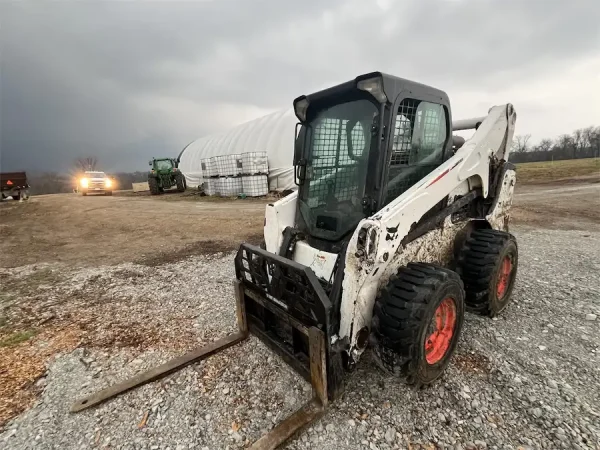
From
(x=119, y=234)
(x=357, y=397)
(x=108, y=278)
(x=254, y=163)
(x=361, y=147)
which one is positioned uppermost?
(x=361, y=147)

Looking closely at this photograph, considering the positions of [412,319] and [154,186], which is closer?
[412,319]

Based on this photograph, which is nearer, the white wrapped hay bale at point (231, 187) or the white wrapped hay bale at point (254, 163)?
the white wrapped hay bale at point (254, 163)

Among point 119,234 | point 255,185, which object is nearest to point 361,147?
point 119,234

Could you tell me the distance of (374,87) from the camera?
8.04ft

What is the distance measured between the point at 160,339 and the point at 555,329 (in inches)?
167

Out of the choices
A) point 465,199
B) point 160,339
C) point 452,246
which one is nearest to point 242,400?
point 160,339

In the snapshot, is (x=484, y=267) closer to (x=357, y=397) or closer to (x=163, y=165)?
(x=357, y=397)

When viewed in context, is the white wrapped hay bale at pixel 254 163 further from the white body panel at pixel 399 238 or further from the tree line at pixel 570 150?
the tree line at pixel 570 150

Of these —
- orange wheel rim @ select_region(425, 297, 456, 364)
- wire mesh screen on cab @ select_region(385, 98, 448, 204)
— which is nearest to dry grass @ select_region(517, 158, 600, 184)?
wire mesh screen on cab @ select_region(385, 98, 448, 204)

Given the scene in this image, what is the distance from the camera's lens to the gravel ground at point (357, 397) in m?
2.17

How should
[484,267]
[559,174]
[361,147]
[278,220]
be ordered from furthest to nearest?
[559,174] < [278,220] < [484,267] < [361,147]

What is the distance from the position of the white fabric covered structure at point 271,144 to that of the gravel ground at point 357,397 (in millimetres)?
13630

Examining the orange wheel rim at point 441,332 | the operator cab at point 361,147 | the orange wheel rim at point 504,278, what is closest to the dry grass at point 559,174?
the orange wheel rim at point 504,278

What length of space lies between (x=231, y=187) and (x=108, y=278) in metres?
12.5
